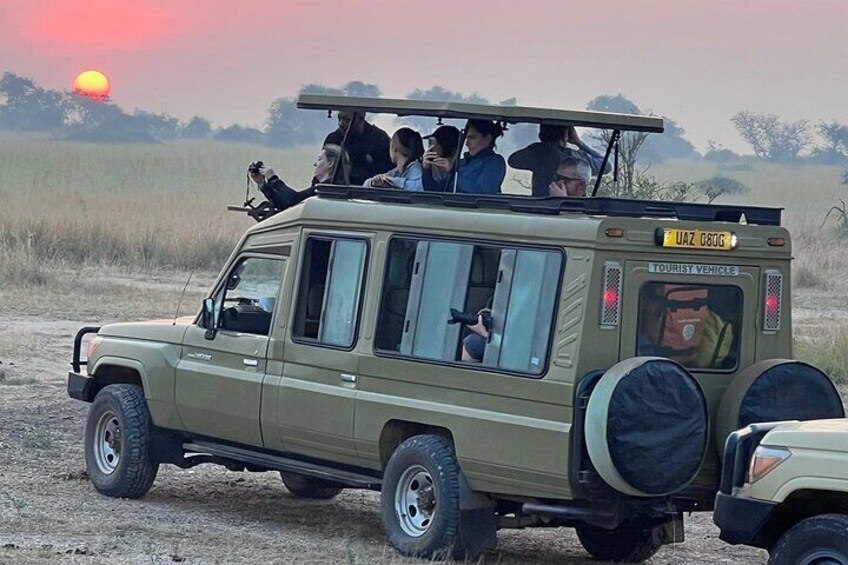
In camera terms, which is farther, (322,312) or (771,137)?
(771,137)

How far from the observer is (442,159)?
9.98 m

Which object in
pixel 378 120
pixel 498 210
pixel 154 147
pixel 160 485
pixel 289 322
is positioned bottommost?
pixel 160 485

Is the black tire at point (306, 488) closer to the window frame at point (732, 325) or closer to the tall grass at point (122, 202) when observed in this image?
the window frame at point (732, 325)

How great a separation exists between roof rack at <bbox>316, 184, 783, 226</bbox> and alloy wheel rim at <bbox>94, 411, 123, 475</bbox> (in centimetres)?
252

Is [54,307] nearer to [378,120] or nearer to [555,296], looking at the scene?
[378,120]

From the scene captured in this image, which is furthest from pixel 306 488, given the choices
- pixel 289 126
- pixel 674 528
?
pixel 289 126

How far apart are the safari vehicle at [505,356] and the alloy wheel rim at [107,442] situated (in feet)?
2.68

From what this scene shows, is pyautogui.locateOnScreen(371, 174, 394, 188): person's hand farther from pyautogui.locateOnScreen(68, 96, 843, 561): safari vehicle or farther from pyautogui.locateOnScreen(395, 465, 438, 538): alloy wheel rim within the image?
pyautogui.locateOnScreen(395, 465, 438, 538): alloy wheel rim

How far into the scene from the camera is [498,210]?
8734mm

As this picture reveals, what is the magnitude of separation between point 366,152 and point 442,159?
83 centimetres

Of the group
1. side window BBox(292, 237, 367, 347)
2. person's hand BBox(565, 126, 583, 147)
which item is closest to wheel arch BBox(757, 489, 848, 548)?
side window BBox(292, 237, 367, 347)

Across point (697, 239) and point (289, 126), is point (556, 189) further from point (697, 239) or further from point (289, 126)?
point (289, 126)

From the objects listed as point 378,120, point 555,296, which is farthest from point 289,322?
point 378,120

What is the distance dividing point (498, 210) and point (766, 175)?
63.0 metres
